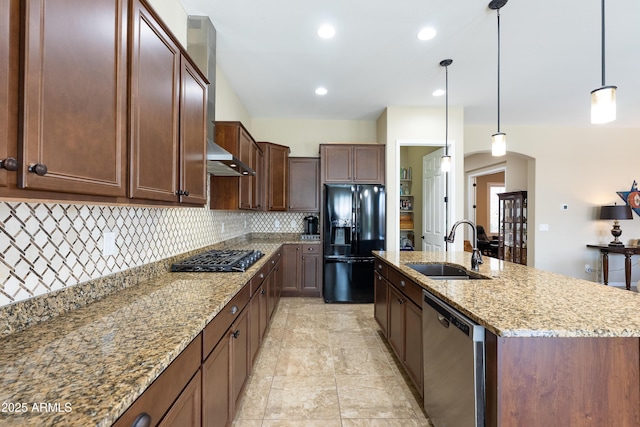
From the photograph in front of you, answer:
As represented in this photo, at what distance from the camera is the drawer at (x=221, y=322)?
121 cm

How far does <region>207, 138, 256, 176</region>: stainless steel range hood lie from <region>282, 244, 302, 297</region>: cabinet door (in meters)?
1.86

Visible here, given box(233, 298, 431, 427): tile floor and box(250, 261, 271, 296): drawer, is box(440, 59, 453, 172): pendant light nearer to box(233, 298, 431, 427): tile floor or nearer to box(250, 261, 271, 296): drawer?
box(233, 298, 431, 427): tile floor

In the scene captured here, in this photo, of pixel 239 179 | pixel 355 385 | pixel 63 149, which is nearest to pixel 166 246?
pixel 239 179

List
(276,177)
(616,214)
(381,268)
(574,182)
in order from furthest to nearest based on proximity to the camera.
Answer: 1. (574,182)
2. (616,214)
3. (276,177)
4. (381,268)

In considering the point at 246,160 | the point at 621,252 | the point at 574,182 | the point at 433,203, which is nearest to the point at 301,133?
the point at 246,160

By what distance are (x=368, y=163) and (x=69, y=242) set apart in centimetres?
371

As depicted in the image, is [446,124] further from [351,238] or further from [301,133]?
[301,133]

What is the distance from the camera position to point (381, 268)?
9.52 ft

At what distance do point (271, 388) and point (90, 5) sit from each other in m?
2.36

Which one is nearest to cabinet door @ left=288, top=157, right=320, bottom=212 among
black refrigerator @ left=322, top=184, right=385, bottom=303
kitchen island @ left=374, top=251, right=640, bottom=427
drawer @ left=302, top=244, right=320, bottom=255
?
black refrigerator @ left=322, top=184, right=385, bottom=303

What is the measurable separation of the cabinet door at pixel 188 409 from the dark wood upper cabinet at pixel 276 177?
335cm

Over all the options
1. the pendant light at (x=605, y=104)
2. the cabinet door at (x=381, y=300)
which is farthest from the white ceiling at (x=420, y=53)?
the cabinet door at (x=381, y=300)

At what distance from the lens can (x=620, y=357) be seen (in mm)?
1106

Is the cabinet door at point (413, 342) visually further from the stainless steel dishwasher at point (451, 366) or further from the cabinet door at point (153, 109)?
the cabinet door at point (153, 109)
